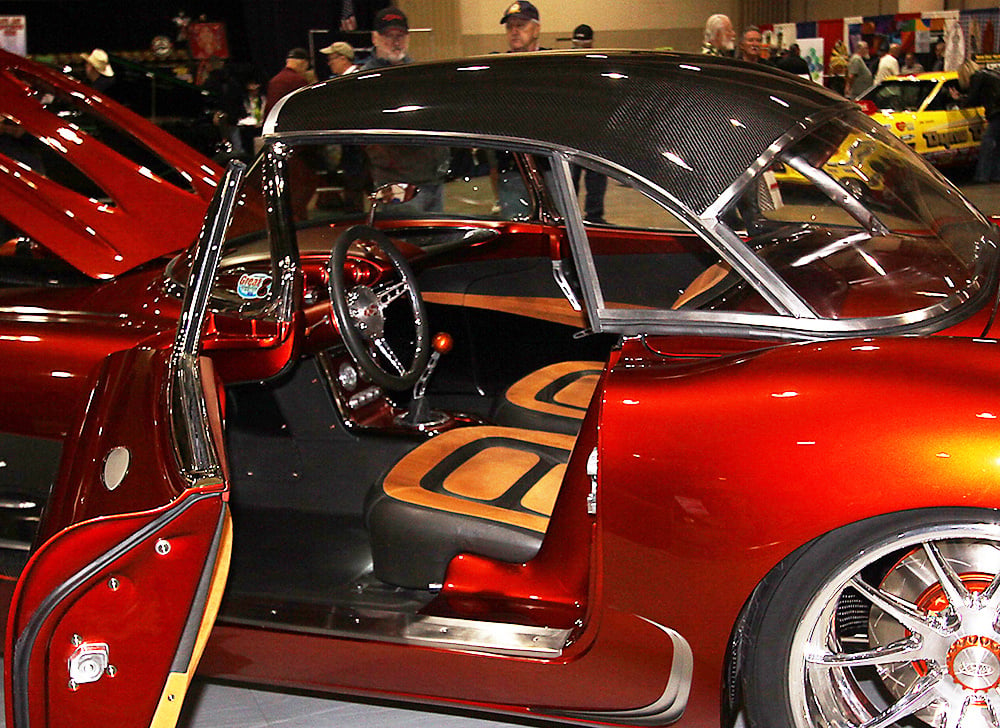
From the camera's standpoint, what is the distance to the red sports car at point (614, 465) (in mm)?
1882

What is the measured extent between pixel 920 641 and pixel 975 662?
0.32 ft

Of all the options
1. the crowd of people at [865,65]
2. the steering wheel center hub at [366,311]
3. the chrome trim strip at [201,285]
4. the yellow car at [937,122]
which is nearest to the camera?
the chrome trim strip at [201,285]

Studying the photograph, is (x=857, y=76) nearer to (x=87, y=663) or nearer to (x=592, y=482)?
(x=592, y=482)

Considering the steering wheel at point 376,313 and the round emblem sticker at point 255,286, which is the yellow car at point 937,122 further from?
the round emblem sticker at point 255,286

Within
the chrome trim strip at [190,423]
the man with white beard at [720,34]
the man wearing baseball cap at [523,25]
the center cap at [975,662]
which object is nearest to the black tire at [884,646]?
the center cap at [975,662]

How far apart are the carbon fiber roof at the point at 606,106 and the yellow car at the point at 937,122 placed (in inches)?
371

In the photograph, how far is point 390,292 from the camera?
122 inches

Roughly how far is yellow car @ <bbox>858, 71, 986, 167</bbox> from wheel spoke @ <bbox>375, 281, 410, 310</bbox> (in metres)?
9.13

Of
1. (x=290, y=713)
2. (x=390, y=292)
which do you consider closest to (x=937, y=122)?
(x=390, y=292)

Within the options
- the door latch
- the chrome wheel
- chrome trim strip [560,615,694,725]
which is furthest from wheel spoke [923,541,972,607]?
the door latch

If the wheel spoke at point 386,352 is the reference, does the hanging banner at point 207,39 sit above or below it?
above

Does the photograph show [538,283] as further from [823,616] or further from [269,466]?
[823,616]

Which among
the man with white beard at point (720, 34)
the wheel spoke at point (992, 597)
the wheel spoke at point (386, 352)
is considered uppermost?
the man with white beard at point (720, 34)

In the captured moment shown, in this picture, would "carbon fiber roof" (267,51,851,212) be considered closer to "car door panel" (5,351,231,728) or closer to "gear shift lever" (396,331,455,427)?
"car door panel" (5,351,231,728)
